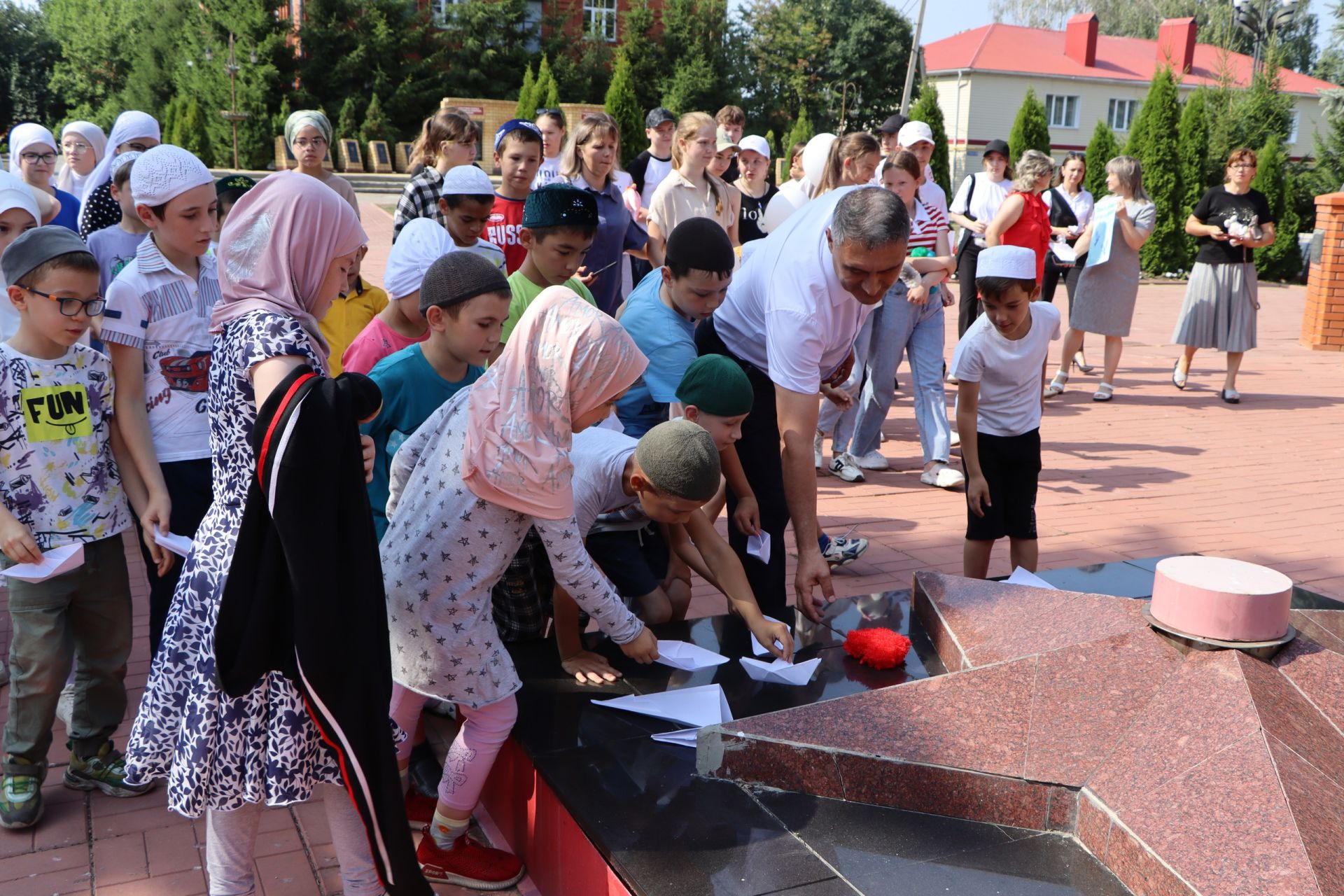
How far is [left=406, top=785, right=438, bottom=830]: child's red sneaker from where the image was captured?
2875 millimetres

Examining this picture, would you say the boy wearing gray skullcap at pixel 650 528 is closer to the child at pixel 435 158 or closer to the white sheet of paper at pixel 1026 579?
the white sheet of paper at pixel 1026 579

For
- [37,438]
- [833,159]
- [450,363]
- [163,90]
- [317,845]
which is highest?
[163,90]

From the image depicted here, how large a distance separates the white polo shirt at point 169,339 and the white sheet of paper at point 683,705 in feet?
4.52

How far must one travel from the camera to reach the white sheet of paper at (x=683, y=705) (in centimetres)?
281

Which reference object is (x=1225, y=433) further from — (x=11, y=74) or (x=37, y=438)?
(x=11, y=74)

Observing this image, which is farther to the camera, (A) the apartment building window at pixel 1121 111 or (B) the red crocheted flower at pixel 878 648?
(A) the apartment building window at pixel 1121 111

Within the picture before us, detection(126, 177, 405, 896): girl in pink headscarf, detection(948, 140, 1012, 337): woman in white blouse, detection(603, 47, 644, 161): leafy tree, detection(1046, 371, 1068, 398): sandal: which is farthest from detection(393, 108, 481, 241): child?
detection(603, 47, 644, 161): leafy tree

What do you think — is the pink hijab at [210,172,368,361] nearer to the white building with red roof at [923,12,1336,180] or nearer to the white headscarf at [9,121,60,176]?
the white headscarf at [9,121,60,176]

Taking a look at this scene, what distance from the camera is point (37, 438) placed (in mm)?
2820

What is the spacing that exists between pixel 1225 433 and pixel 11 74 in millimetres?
53122

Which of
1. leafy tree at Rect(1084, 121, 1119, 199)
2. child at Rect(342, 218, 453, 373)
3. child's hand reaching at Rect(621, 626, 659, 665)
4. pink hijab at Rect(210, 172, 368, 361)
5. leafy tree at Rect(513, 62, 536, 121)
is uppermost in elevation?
leafy tree at Rect(513, 62, 536, 121)

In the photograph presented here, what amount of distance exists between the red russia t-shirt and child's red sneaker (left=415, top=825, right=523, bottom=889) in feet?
9.37

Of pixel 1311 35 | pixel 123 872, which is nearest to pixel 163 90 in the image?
pixel 123 872

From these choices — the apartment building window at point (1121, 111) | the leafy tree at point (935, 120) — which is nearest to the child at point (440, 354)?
the leafy tree at point (935, 120)
